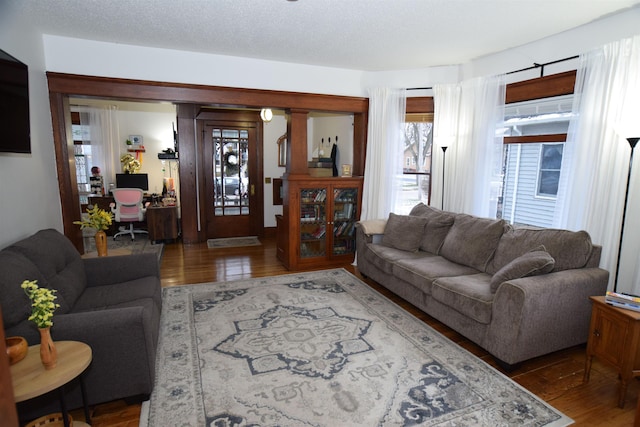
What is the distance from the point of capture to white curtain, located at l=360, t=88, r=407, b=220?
4.76m

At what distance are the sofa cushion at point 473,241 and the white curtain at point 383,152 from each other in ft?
4.27

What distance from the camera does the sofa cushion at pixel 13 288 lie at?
6.13 feet

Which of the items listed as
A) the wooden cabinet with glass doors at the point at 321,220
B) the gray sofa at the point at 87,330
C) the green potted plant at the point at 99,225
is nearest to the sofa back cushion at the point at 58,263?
the gray sofa at the point at 87,330

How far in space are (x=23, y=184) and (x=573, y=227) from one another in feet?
16.0

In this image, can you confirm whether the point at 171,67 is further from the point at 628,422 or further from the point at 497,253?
the point at 628,422

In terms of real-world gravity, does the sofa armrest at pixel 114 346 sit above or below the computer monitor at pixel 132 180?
below

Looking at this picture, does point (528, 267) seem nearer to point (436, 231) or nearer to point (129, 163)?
point (436, 231)

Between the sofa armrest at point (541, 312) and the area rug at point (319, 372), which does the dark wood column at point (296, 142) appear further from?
the sofa armrest at point (541, 312)

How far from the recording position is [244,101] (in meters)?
4.40

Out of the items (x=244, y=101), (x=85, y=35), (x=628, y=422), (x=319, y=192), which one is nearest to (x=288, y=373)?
(x=628, y=422)

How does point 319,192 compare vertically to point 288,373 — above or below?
above

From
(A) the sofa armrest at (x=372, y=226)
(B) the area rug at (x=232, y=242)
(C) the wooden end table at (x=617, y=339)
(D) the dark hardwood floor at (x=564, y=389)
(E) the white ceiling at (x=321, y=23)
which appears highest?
(E) the white ceiling at (x=321, y=23)

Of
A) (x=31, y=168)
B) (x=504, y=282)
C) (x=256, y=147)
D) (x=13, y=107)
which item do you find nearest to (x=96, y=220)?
(x=31, y=168)

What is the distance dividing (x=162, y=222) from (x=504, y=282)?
5582mm
